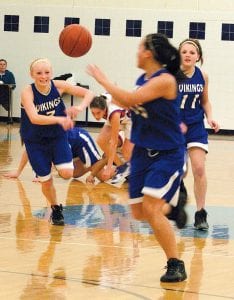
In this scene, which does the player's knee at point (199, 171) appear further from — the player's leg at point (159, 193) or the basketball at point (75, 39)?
the basketball at point (75, 39)

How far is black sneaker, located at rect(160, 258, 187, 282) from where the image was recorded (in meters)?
6.42

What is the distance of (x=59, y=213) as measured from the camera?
8.80 m

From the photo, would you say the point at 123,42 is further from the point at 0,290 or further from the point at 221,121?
the point at 0,290

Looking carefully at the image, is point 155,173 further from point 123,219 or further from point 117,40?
point 117,40

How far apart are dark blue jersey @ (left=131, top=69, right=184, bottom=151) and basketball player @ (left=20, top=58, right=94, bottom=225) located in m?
2.07

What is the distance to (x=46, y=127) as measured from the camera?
28.8ft

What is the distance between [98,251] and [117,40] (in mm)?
15337

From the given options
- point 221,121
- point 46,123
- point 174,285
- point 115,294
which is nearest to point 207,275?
point 174,285

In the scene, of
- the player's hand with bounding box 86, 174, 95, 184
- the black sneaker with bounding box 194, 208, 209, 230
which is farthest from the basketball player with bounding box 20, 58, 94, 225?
the player's hand with bounding box 86, 174, 95, 184

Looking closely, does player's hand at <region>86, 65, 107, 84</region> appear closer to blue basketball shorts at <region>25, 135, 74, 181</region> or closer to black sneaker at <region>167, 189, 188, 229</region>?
black sneaker at <region>167, 189, 188, 229</region>

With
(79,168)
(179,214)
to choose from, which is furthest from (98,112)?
(179,214)

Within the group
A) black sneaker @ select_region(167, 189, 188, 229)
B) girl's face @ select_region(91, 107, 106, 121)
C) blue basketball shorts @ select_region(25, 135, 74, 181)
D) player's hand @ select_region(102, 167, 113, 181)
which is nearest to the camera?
black sneaker @ select_region(167, 189, 188, 229)

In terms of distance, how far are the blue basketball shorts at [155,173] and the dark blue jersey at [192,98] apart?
2.28 m

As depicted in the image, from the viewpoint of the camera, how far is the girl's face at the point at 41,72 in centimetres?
860
